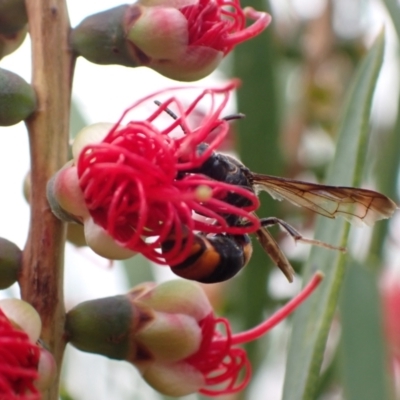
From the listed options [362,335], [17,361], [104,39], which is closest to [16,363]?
[17,361]

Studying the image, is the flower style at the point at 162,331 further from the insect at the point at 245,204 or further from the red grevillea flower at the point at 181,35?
the red grevillea flower at the point at 181,35

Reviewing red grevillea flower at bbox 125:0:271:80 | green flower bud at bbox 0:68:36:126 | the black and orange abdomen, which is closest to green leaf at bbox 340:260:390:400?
the black and orange abdomen

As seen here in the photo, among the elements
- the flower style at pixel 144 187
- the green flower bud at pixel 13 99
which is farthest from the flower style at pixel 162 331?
the green flower bud at pixel 13 99

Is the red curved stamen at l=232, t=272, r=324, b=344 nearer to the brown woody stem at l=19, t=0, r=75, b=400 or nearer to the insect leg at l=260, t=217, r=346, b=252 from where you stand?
the insect leg at l=260, t=217, r=346, b=252

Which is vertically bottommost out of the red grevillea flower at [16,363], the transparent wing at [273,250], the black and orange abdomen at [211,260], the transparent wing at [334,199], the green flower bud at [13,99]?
the red grevillea flower at [16,363]

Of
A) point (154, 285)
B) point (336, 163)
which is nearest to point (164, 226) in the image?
point (154, 285)

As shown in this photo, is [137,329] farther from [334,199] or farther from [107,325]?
[334,199]
